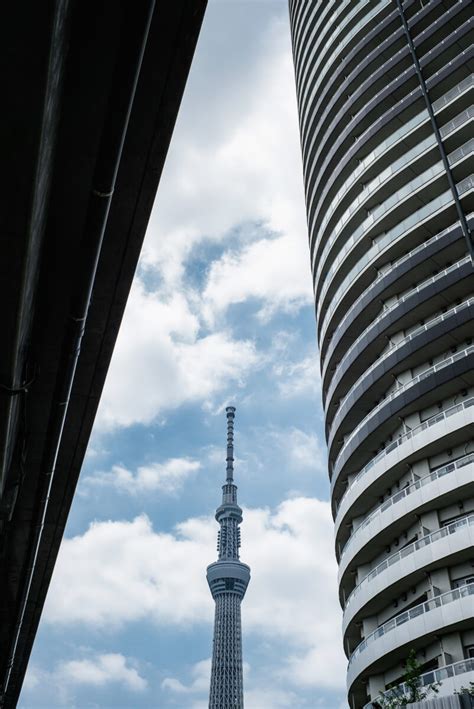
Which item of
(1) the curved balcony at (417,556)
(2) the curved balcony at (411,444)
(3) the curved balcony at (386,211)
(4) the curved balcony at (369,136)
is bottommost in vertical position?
(1) the curved balcony at (417,556)

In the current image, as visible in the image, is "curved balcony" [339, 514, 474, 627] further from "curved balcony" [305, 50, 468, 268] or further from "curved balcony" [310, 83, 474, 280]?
"curved balcony" [305, 50, 468, 268]

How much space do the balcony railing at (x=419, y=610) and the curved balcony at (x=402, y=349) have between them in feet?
43.8

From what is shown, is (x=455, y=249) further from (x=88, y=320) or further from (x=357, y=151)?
(x=88, y=320)

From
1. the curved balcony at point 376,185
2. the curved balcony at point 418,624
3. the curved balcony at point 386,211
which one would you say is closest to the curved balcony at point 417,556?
the curved balcony at point 418,624

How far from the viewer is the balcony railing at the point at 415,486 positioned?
34438 millimetres

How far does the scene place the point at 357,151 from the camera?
5050 cm

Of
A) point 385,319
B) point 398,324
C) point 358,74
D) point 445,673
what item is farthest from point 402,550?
point 358,74

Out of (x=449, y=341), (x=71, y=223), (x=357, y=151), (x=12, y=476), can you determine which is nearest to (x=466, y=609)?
(x=449, y=341)

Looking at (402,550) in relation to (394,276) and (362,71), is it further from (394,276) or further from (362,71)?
(362,71)

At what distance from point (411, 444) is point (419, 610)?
8450mm

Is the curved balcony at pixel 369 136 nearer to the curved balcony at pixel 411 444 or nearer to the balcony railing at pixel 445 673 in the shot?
the curved balcony at pixel 411 444

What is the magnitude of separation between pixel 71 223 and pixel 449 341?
3338 centimetres

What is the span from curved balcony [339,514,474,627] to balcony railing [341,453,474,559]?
2.31 metres

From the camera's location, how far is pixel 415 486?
3622 cm
